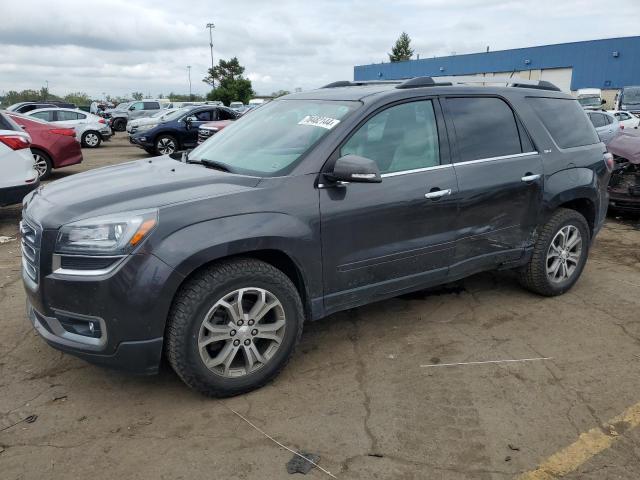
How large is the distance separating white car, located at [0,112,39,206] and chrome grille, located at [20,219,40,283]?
13.3 ft

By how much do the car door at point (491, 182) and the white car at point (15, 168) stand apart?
18.1ft

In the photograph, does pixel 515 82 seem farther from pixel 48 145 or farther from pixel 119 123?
pixel 119 123

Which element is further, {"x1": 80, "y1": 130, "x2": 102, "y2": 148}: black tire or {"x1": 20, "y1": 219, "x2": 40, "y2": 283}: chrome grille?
{"x1": 80, "y1": 130, "x2": 102, "y2": 148}: black tire

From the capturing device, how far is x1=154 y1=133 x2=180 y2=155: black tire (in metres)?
16.0

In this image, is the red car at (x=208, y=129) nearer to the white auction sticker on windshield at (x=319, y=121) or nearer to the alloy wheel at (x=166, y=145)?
→ the alloy wheel at (x=166, y=145)

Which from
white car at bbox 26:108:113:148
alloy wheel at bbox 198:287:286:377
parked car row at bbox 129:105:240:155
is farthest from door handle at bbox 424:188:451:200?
white car at bbox 26:108:113:148

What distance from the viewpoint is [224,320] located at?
3055mm

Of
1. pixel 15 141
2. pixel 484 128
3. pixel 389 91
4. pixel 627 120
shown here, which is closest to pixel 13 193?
pixel 15 141

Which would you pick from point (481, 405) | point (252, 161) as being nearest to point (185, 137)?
point (252, 161)

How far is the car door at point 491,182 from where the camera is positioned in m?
3.88

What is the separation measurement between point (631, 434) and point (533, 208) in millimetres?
1930

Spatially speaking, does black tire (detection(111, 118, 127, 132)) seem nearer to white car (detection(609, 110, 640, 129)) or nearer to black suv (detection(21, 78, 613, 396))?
white car (detection(609, 110, 640, 129))

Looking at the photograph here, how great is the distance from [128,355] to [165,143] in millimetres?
14167

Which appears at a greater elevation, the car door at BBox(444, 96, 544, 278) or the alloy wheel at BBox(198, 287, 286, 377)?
the car door at BBox(444, 96, 544, 278)
